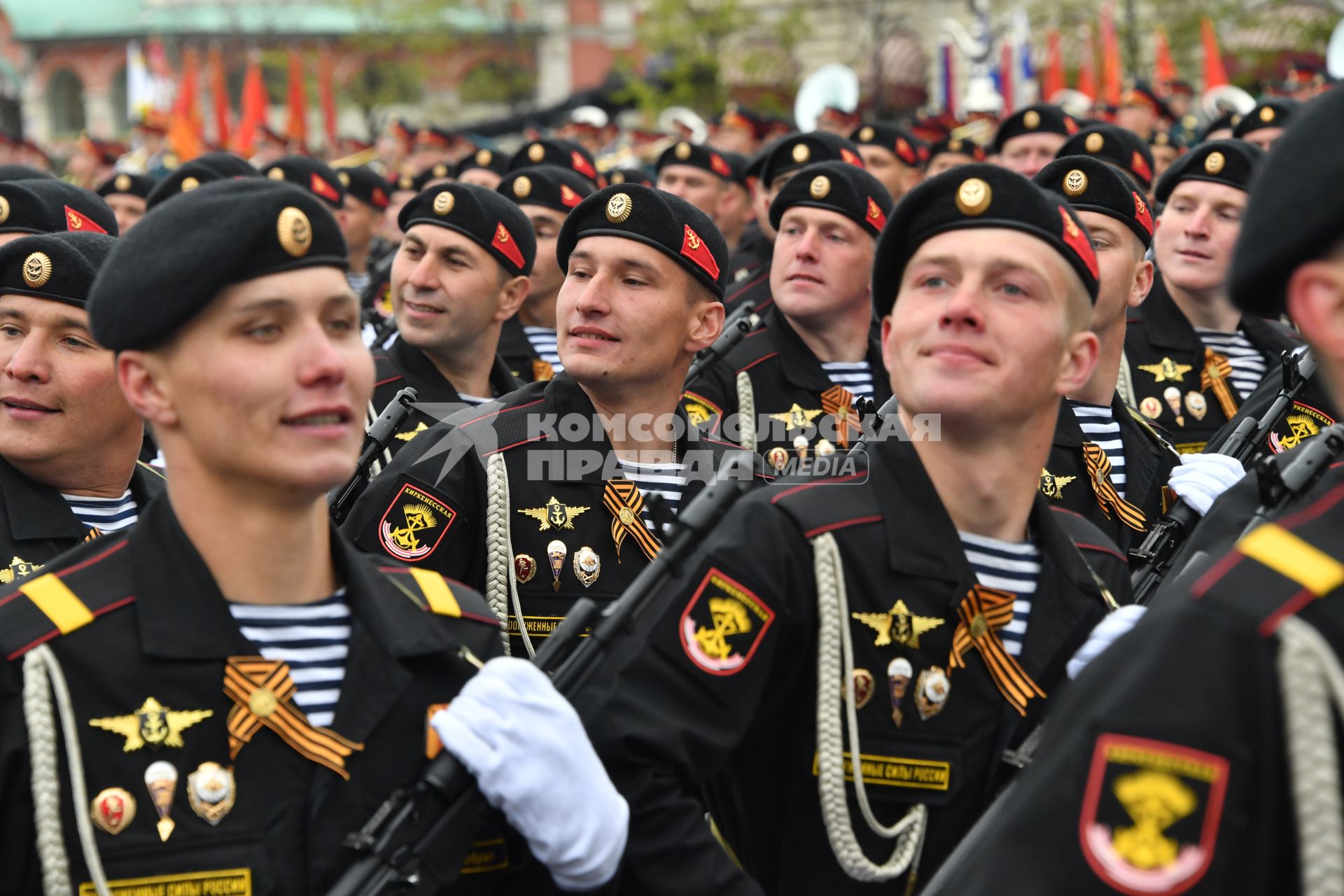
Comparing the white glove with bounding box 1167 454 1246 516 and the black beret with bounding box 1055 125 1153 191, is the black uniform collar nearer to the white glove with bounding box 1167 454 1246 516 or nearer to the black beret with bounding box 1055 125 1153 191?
the white glove with bounding box 1167 454 1246 516

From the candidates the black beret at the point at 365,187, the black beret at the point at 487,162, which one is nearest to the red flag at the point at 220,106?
the black beret at the point at 365,187

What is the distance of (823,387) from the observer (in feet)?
22.7

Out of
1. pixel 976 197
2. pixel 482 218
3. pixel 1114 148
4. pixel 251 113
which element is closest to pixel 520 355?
Result: pixel 482 218

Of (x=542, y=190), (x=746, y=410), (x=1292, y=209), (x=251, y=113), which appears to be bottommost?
(x=251, y=113)

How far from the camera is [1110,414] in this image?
5703 mm

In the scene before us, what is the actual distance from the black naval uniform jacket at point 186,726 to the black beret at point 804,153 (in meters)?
6.62

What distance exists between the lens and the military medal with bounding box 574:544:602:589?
15.7 ft

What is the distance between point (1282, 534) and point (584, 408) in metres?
3.05

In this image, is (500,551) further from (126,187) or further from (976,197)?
(126,187)

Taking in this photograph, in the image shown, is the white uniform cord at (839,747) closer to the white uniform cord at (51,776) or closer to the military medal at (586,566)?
the white uniform cord at (51,776)

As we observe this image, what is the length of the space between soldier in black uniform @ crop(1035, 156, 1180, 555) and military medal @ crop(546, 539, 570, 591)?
1.61 meters

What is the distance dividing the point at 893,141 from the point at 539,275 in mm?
5165

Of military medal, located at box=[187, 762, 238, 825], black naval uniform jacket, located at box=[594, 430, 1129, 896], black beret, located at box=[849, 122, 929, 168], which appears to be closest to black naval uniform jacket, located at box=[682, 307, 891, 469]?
black naval uniform jacket, located at box=[594, 430, 1129, 896]

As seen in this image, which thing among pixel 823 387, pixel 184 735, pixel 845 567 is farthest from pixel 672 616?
pixel 823 387
